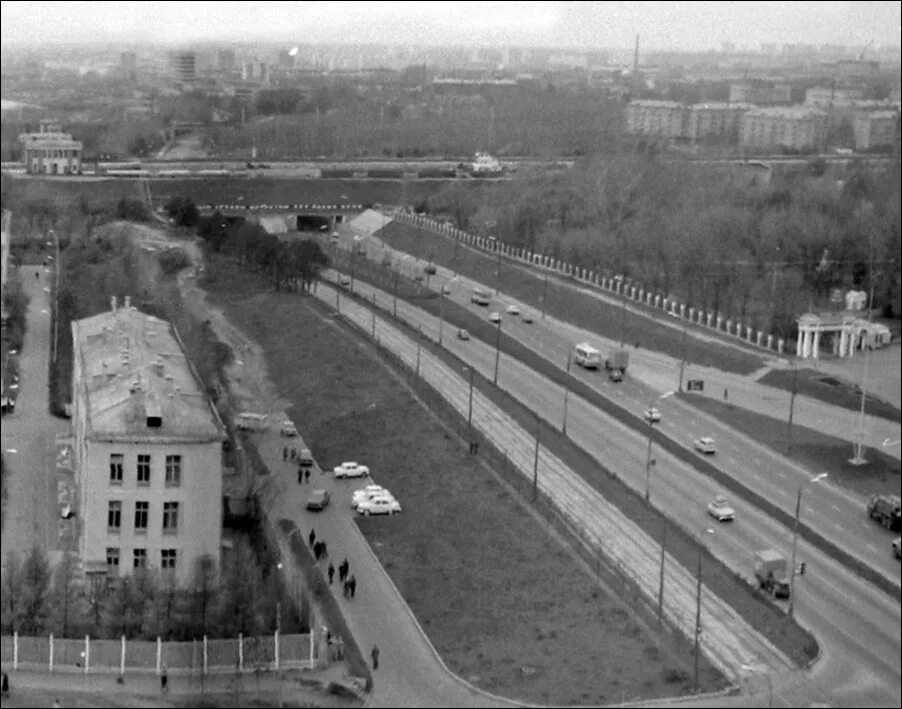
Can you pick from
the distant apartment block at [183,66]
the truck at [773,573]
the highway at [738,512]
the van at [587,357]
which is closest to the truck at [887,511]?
the highway at [738,512]

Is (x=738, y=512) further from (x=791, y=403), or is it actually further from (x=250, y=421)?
(x=250, y=421)

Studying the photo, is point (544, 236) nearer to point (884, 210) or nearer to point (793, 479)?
point (884, 210)

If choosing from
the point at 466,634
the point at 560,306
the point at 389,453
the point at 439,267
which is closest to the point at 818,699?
the point at 466,634

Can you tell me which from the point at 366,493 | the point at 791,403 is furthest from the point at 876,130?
the point at 366,493

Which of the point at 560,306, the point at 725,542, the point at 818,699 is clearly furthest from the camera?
the point at 560,306

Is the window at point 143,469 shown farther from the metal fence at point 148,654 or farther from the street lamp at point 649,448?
the street lamp at point 649,448

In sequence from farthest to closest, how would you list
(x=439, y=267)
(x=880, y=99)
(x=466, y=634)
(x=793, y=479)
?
(x=880, y=99)
(x=439, y=267)
(x=793, y=479)
(x=466, y=634)
